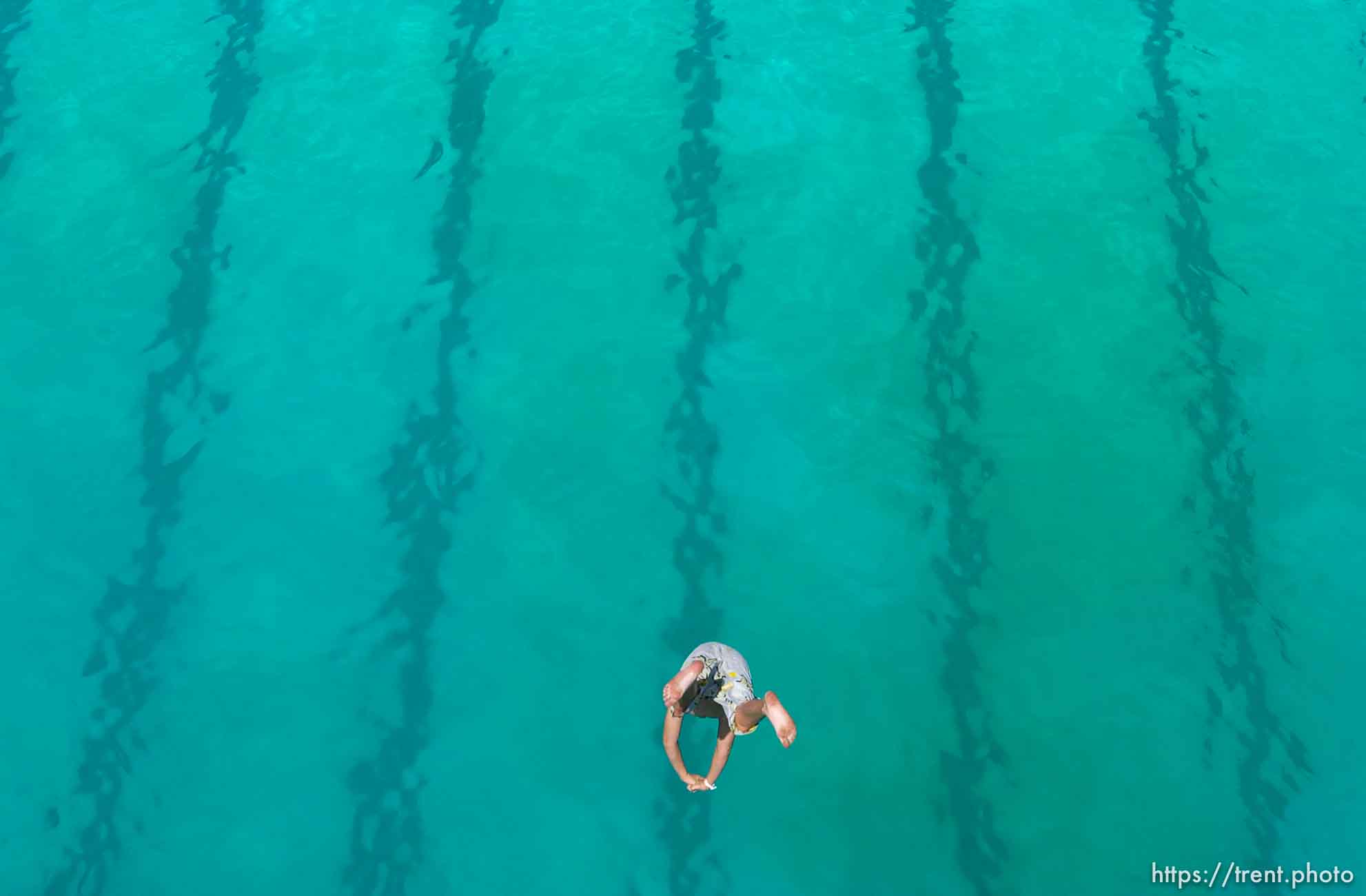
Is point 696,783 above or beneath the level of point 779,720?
beneath

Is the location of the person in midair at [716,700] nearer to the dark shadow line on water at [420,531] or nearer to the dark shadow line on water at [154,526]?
the dark shadow line on water at [420,531]

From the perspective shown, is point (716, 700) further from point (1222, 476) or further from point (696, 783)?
point (1222, 476)

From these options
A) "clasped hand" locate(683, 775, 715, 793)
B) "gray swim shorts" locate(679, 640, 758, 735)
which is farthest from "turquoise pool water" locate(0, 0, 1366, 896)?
"gray swim shorts" locate(679, 640, 758, 735)

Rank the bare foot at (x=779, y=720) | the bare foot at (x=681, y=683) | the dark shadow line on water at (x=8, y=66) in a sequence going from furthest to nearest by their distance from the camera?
the dark shadow line on water at (x=8, y=66) < the bare foot at (x=681, y=683) < the bare foot at (x=779, y=720)

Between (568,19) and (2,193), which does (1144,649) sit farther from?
(2,193)

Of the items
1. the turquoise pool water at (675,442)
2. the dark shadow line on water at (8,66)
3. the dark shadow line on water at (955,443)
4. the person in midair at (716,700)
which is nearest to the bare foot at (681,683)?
the person in midair at (716,700)

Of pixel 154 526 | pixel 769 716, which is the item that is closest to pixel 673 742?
pixel 769 716
